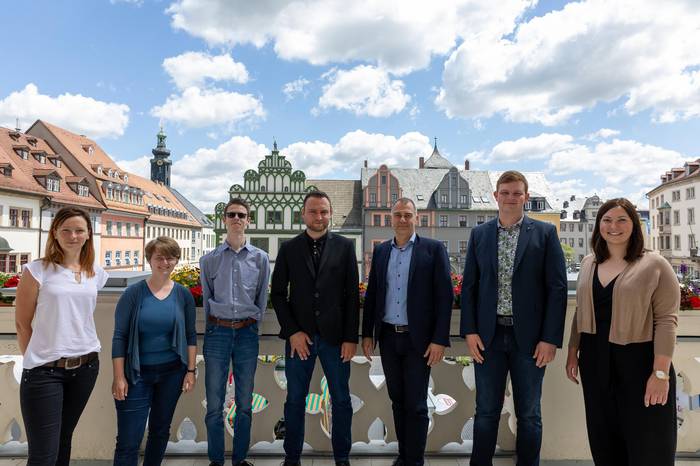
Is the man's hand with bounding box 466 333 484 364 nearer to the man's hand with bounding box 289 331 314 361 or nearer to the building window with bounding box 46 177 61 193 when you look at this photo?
the man's hand with bounding box 289 331 314 361

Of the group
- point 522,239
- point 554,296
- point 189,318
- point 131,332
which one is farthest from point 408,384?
point 131,332

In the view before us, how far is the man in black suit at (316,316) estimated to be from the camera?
264 cm

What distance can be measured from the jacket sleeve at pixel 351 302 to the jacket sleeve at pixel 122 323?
1.24m

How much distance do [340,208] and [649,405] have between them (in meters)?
37.3

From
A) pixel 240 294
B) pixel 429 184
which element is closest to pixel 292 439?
pixel 240 294

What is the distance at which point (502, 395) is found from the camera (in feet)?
8.31

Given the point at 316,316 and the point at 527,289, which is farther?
the point at 316,316

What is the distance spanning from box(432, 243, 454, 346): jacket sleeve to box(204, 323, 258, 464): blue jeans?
1171mm

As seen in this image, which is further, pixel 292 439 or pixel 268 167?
pixel 268 167

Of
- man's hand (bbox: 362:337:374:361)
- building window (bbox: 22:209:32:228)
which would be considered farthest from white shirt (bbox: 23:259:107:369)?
building window (bbox: 22:209:32:228)

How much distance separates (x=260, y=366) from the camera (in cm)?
316

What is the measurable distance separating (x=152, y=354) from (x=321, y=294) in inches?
40.1

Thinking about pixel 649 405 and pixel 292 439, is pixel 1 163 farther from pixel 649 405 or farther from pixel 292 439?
pixel 649 405

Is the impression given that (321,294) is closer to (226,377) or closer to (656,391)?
(226,377)
